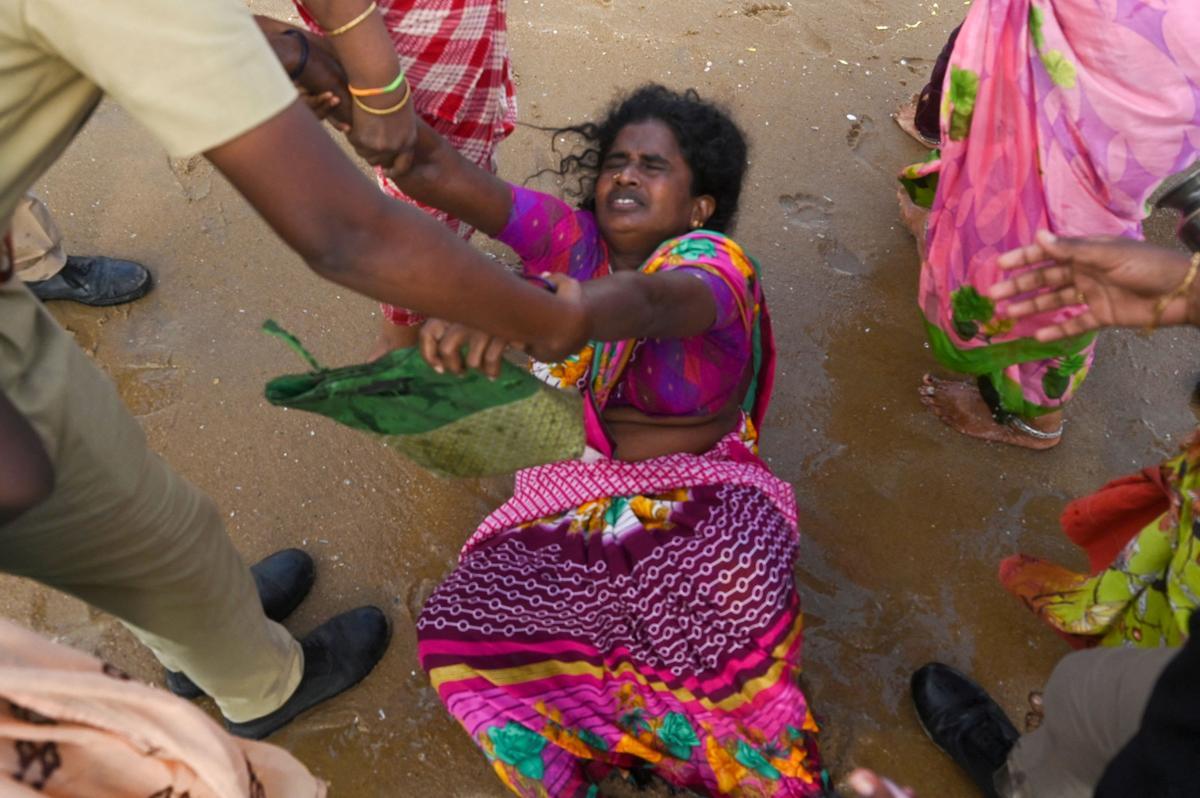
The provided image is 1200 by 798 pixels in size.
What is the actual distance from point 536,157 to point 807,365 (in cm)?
129

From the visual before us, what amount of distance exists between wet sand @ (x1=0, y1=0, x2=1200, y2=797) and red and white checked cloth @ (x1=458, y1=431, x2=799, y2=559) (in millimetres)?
408

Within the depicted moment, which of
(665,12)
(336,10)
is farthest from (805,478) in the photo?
(665,12)

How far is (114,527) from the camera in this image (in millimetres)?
1271

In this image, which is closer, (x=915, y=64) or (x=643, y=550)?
(x=643, y=550)

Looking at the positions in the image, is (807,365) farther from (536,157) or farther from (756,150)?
(536,157)

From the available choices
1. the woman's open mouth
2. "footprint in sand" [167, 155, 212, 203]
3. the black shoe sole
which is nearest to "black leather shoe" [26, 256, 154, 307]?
the black shoe sole

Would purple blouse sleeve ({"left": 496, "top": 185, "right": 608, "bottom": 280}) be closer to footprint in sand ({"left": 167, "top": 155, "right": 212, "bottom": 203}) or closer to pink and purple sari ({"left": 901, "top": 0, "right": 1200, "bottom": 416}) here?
pink and purple sari ({"left": 901, "top": 0, "right": 1200, "bottom": 416})

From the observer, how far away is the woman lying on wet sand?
1.73 m

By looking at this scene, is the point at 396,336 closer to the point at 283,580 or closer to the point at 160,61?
the point at 283,580

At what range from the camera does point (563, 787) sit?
1.80 metres

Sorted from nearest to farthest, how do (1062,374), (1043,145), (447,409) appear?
(447,409) < (1043,145) < (1062,374)

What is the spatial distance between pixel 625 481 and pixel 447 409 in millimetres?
633

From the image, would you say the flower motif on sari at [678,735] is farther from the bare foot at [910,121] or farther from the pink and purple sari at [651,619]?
the bare foot at [910,121]

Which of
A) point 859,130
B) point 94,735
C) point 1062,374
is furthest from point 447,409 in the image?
point 859,130
